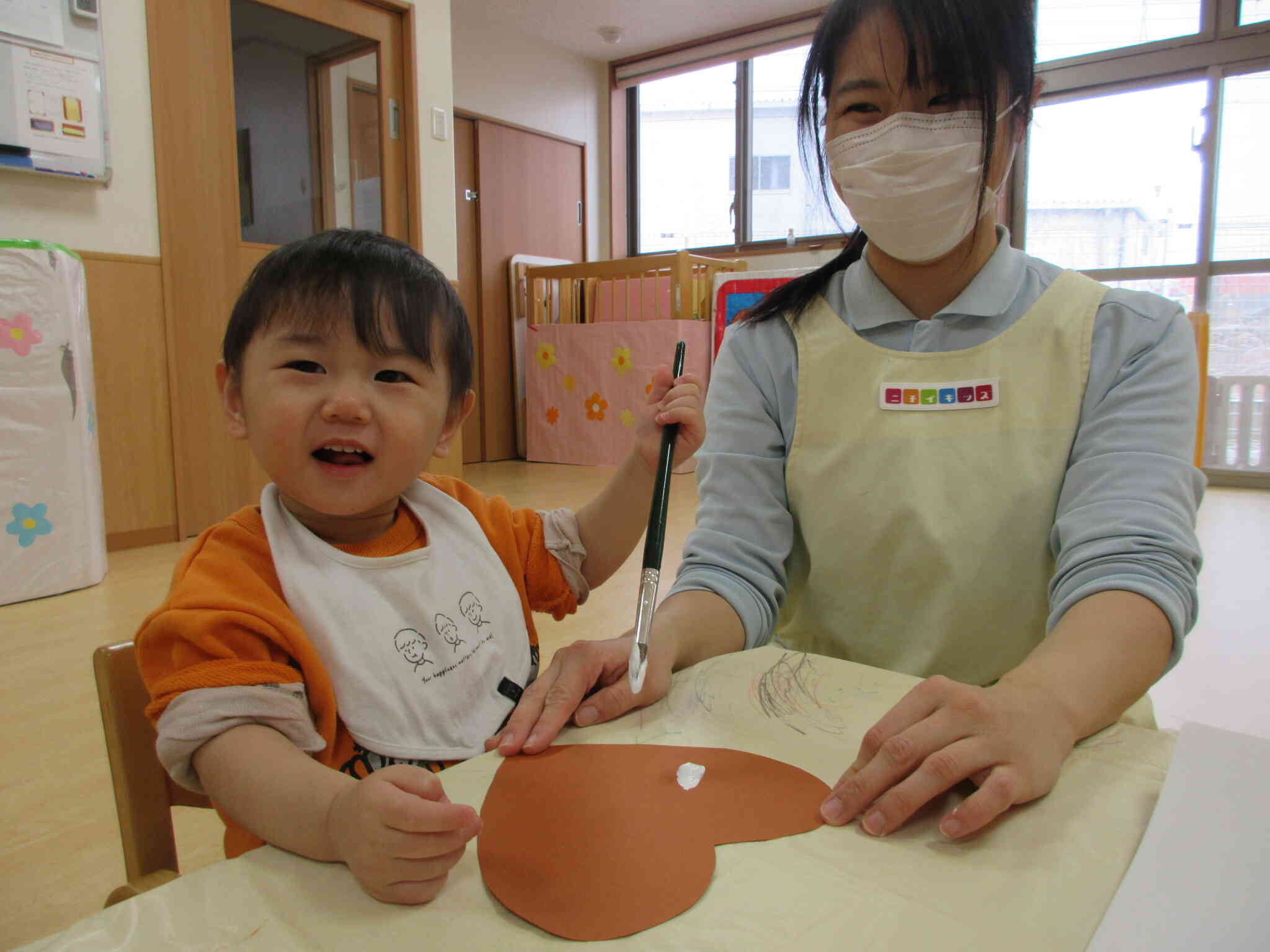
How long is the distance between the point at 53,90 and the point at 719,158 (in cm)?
390

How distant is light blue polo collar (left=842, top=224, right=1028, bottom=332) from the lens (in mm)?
784

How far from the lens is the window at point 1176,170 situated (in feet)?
12.8

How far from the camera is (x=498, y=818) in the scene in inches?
17.1

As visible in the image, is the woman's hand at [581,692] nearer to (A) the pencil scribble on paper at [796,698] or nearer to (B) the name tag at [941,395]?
(A) the pencil scribble on paper at [796,698]

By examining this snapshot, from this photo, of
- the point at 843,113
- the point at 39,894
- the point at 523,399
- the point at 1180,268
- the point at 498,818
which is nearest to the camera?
the point at 498,818

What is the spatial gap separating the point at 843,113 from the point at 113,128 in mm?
2559

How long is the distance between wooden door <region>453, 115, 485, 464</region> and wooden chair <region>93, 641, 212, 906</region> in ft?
14.1

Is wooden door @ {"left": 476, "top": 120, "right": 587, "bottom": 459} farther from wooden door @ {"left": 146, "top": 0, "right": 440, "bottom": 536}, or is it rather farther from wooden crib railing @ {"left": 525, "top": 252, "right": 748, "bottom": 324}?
wooden door @ {"left": 146, "top": 0, "right": 440, "bottom": 536}

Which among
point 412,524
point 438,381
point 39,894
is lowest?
point 39,894

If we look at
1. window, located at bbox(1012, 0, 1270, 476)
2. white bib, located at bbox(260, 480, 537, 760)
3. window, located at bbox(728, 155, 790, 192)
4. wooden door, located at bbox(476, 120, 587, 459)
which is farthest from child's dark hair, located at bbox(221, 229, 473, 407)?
Result: window, located at bbox(728, 155, 790, 192)

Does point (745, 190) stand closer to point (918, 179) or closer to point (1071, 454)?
point (918, 179)

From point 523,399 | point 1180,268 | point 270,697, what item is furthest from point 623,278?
point 270,697

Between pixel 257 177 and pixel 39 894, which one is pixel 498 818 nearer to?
pixel 39 894

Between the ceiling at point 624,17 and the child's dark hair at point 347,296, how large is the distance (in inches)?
184
